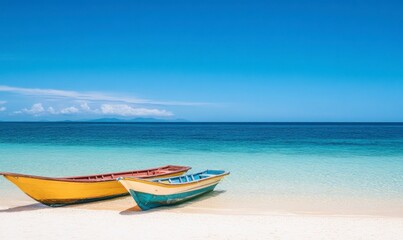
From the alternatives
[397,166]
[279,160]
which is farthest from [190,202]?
[397,166]

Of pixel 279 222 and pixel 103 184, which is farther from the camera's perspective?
pixel 103 184

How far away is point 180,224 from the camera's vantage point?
8.67 metres

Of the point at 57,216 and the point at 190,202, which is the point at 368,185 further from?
the point at 57,216

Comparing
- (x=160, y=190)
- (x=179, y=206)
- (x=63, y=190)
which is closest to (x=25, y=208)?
(x=63, y=190)

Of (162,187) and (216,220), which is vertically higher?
(162,187)

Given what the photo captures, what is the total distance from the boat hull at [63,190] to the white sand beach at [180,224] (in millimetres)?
322

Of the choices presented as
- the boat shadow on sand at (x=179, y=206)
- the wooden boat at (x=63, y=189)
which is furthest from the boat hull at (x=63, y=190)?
the boat shadow on sand at (x=179, y=206)

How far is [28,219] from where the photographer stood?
908 cm

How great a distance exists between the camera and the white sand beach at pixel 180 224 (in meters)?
7.75

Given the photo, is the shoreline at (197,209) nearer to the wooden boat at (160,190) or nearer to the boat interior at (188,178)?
the wooden boat at (160,190)

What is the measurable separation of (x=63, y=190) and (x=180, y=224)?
3.86m

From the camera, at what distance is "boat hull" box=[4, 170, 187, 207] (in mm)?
9859

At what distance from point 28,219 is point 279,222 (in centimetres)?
616

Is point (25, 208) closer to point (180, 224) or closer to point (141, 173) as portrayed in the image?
point (141, 173)
